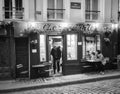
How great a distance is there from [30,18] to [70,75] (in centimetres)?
452

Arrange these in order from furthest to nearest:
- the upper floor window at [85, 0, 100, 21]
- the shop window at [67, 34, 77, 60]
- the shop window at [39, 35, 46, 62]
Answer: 1. the upper floor window at [85, 0, 100, 21]
2. the shop window at [67, 34, 77, 60]
3. the shop window at [39, 35, 46, 62]

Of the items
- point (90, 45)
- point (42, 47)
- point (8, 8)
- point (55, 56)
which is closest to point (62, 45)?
point (55, 56)

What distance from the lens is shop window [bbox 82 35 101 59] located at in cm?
1229

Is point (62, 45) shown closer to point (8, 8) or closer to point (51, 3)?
point (51, 3)

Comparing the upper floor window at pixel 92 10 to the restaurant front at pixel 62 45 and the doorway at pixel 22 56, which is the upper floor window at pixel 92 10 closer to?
the restaurant front at pixel 62 45

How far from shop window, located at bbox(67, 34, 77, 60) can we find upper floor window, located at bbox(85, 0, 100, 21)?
1.97m

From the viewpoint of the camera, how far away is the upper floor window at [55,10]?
1155 cm

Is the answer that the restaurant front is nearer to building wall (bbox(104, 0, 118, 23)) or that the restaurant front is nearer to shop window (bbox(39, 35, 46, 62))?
shop window (bbox(39, 35, 46, 62))

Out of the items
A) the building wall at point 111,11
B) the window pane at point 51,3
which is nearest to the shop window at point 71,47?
the window pane at point 51,3

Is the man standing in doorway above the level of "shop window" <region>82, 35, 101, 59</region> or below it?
below

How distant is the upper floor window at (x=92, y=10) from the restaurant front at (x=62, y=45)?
73 centimetres

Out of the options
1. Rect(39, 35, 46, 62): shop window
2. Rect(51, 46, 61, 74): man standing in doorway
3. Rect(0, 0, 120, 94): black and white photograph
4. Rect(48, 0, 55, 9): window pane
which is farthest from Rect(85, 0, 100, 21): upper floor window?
Rect(39, 35, 46, 62): shop window

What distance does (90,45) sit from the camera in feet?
41.0

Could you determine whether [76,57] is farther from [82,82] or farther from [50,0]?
[50,0]
